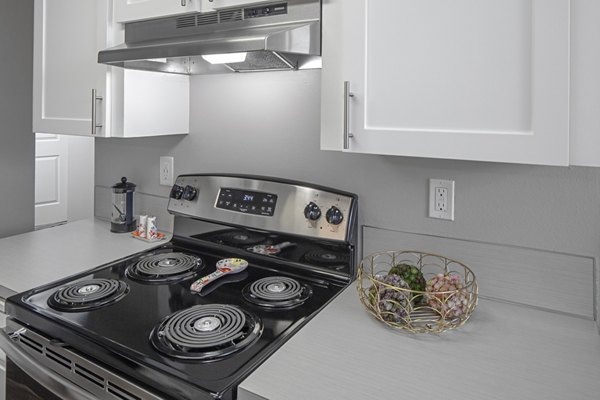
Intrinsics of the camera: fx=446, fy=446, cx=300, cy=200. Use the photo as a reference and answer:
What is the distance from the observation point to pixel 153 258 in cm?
156

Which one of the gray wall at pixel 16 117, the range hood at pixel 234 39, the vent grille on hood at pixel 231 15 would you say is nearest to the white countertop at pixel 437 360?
the range hood at pixel 234 39

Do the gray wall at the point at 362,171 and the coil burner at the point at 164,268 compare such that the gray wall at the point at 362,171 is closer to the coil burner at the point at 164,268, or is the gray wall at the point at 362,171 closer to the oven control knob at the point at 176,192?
the oven control knob at the point at 176,192

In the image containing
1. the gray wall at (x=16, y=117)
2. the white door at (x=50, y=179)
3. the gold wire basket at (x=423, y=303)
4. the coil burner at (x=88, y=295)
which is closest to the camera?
the gold wire basket at (x=423, y=303)

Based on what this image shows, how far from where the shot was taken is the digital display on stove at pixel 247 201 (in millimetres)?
1538

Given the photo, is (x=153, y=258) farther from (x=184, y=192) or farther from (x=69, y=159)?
(x=69, y=159)

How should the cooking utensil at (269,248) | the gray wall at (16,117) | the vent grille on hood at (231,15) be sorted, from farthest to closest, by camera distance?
the gray wall at (16,117) → the cooking utensil at (269,248) → the vent grille on hood at (231,15)

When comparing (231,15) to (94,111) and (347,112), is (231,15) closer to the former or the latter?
(347,112)

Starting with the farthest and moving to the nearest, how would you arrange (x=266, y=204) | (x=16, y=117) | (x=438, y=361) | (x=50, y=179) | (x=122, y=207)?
(x=50, y=179), (x=16, y=117), (x=122, y=207), (x=266, y=204), (x=438, y=361)

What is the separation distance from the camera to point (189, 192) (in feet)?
5.70

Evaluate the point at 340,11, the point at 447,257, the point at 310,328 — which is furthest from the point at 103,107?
the point at 447,257

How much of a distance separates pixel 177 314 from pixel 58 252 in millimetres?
802

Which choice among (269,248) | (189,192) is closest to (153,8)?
(189,192)

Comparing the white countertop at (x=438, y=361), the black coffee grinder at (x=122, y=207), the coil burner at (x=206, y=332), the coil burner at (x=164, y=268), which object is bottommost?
the white countertop at (x=438, y=361)

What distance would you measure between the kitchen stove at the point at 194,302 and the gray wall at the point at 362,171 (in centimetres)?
11
